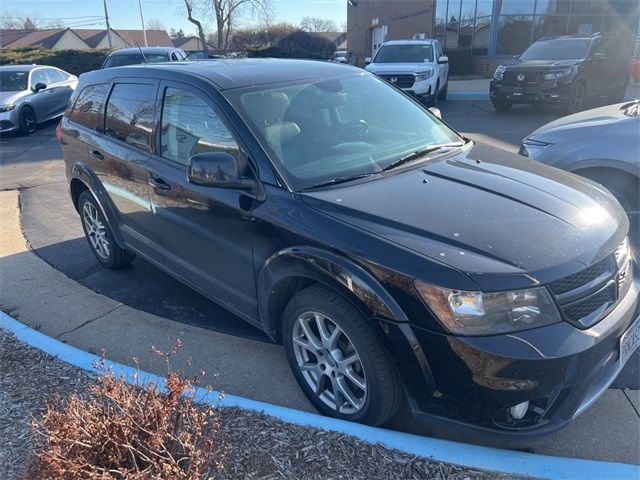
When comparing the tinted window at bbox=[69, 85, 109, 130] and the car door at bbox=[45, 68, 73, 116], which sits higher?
the tinted window at bbox=[69, 85, 109, 130]

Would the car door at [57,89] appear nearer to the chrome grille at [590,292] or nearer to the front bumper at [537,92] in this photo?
the front bumper at [537,92]

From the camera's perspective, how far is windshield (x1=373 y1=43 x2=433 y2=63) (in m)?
14.2

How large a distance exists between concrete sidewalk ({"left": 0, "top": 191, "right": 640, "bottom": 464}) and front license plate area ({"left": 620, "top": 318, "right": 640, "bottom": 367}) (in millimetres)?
406

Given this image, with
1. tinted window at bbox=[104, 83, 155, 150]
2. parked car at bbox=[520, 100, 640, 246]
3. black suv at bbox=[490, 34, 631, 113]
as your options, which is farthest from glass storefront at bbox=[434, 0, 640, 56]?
tinted window at bbox=[104, 83, 155, 150]

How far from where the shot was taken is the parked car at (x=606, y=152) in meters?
4.36

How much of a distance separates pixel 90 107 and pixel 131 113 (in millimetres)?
892

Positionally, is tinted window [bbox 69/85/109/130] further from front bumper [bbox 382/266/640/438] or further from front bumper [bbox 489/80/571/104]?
front bumper [bbox 489/80/571/104]

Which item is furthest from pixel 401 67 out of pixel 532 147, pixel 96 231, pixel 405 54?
pixel 96 231

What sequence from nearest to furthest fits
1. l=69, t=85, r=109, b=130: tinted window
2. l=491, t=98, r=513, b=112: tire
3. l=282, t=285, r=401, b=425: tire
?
l=282, t=285, r=401, b=425: tire < l=69, t=85, r=109, b=130: tinted window < l=491, t=98, r=513, b=112: tire

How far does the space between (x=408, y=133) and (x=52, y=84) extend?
13.7 m

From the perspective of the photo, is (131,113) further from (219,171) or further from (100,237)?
(219,171)

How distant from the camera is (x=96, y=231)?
194 inches

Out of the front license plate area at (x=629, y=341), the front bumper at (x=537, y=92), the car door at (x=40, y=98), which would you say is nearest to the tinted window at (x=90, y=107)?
the front license plate area at (x=629, y=341)

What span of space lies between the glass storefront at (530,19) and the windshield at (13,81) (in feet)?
61.9
